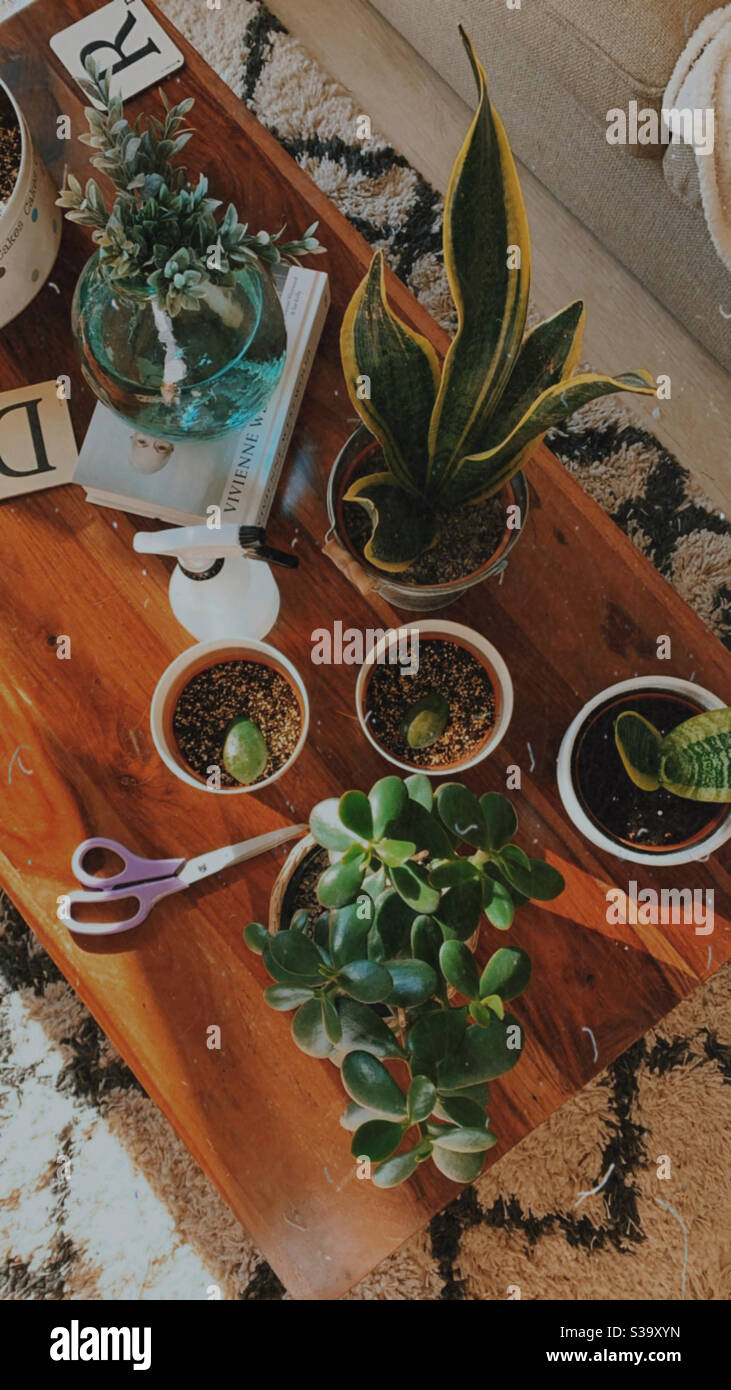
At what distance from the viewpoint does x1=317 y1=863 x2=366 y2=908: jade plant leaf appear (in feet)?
1.95

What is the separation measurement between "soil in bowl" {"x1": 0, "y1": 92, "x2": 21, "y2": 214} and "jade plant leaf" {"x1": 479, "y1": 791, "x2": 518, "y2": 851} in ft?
2.06

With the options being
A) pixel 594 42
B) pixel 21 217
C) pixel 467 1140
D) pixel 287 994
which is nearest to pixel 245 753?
pixel 287 994

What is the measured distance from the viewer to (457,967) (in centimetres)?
57

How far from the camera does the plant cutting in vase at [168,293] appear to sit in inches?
24.5

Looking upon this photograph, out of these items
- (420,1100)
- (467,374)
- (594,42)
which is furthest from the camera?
(594,42)

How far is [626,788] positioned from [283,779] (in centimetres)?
28

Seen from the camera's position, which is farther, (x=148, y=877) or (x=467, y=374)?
(x=148, y=877)

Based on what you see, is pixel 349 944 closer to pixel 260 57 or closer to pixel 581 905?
pixel 581 905

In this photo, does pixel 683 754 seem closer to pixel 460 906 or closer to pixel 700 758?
pixel 700 758

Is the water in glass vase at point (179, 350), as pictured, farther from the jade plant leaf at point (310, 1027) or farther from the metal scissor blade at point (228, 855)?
the jade plant leaf at point (310, 1027)

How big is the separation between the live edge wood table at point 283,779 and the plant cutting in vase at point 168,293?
0.12 m

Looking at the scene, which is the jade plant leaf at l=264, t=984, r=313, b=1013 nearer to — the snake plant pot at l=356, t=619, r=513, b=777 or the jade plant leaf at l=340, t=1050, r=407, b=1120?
the jade plant leaf at l=340, t=1050, r=407, b=1120

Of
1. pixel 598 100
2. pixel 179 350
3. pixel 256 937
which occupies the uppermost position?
pixel 598 100

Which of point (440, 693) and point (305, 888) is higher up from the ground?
point (440, 693)
